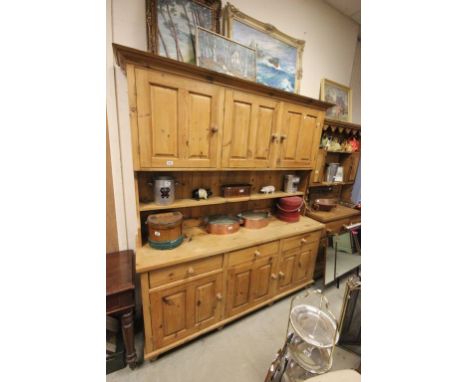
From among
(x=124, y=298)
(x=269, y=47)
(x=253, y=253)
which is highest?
(x=269, y=47)

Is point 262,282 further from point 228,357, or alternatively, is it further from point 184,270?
point 184,270

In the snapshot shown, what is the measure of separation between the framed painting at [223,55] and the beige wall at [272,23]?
14.6 inches

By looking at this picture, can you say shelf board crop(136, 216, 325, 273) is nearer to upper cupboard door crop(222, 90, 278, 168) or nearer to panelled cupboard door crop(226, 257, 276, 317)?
panelled cupboard door crop(226, 257, 276, 317)

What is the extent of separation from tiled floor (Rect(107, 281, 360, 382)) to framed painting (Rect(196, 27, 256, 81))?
7.02 ft

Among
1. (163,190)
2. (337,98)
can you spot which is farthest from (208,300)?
(337,98)

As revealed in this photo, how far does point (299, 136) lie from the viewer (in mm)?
1742

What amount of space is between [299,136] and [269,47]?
2.86 ft

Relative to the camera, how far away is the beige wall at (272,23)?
1.21 metres

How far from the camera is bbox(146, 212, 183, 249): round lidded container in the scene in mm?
1218

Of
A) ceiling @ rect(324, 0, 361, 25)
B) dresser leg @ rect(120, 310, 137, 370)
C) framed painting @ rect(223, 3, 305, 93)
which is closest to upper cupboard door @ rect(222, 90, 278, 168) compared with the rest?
framed painting @ rect(223, 3, 305, 93)
